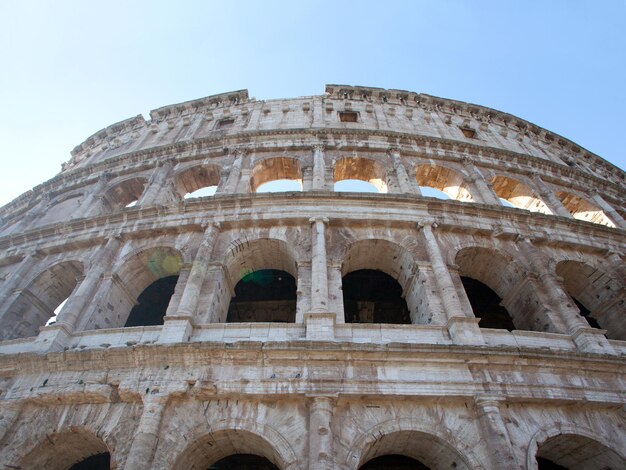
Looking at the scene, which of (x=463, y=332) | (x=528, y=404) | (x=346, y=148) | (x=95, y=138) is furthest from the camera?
(x=95, y=138)

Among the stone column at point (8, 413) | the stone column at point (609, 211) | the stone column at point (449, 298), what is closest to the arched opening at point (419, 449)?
the stone column at point (449, 298)

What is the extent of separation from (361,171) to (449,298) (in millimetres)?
6556

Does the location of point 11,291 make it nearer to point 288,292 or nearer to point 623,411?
point 288,292

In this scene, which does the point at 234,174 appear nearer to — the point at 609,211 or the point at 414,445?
the point at 414,445

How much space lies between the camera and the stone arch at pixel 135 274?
9.77m

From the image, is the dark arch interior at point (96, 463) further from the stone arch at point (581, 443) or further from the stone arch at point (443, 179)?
the stone arch at point (443, 179)

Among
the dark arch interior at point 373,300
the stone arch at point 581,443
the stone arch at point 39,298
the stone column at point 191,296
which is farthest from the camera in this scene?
the dark arch interior at point 373,300

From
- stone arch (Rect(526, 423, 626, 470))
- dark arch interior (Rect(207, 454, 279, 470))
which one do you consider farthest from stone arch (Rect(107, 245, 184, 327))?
stone arch (Rect(526, 423, 626, 470))

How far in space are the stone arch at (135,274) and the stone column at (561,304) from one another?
8053 mm

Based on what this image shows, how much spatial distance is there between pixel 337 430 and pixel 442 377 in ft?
6.31

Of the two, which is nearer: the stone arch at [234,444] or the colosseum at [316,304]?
the stone arch at [234,444]

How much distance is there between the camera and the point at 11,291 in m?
10.4

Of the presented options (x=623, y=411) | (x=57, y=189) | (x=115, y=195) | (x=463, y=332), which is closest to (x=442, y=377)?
(x=463, y=332)

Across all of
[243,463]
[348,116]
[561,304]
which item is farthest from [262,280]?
[348,116]
